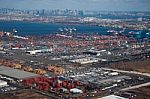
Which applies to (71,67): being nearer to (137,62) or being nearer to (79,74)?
(79,74)

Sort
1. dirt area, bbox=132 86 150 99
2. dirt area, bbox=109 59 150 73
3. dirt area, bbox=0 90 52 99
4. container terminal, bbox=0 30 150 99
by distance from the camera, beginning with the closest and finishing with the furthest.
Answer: dirt area, bbox=0 90 52 99 → dirt area, bbox=132 86 150 99 → container terminal, bbox=0 30 150 99 → dirt area, bbox=109 59 150 73

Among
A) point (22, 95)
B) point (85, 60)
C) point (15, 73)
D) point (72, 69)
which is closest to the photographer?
point (22, 95)

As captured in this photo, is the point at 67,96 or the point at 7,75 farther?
the point at 7,75

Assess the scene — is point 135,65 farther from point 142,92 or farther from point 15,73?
point 15,73

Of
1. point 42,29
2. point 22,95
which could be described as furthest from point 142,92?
point 42,29

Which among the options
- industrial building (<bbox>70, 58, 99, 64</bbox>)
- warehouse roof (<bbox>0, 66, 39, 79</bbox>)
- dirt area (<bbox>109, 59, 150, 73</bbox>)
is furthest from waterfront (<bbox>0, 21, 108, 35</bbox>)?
warehouse roof (<bbox>0, 66, 39, 79</bbox>)

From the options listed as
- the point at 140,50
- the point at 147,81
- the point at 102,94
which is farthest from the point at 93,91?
the point at 140,50

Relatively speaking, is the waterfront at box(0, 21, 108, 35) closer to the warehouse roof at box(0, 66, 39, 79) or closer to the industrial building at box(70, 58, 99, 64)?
the industrial building at box(70, 58, 99, 64)

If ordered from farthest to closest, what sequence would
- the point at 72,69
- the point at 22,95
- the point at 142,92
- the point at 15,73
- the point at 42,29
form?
1. the point at 42,29
2. the point at 72,69
3. the point at 15,73
4. the point at 142,92
5. the point at 22,95

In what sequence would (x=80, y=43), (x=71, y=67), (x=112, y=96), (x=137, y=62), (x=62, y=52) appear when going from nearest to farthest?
(x=112, y=96) < (x=71, y=67) < (x=137, y=62) < (x=62, y=52) < (x=80, y=43)
